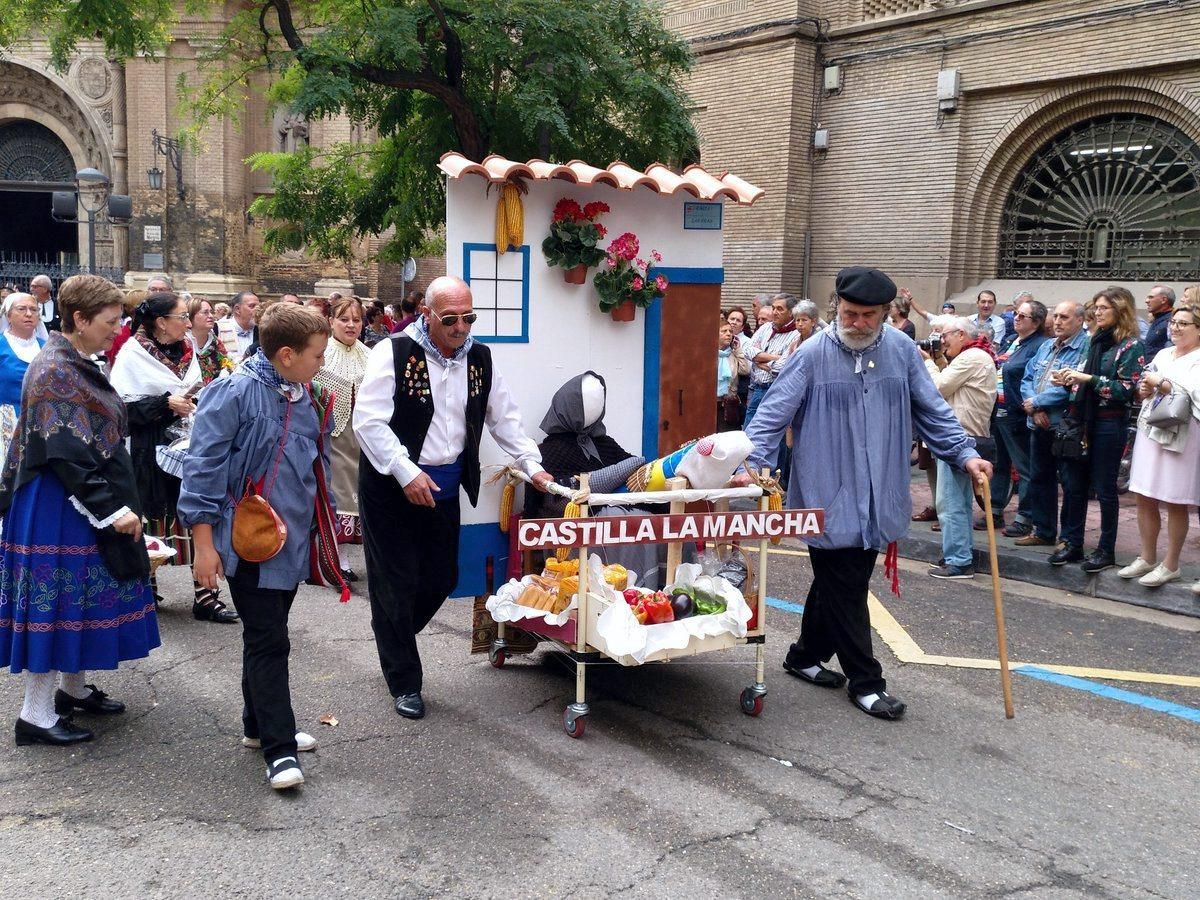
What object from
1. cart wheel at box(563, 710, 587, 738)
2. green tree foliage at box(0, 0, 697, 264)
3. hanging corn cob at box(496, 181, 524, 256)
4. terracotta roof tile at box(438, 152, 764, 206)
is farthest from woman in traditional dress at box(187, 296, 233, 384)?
green tree foliage at box(0, 0, 697, 264)

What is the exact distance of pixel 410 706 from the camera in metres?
4.93

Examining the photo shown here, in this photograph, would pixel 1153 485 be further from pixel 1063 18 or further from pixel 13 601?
pixel 1063 18

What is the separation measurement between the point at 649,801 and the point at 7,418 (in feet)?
16.0

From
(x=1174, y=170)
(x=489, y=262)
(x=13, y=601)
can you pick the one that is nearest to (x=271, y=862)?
(x=13, y=601)

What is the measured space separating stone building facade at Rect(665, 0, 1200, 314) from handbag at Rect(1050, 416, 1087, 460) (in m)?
6.18

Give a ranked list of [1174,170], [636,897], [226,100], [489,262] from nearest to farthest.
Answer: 1. [636,897]
2. [489,262]
3. [1174,170]
4. [226,100]

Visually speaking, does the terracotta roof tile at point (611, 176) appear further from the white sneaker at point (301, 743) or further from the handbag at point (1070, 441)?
the handbag at point (1070, 441)

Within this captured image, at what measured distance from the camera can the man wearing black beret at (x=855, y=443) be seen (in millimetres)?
5012

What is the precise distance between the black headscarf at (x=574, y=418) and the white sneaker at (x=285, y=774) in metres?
2.09

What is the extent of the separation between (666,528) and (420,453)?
110 centimetres

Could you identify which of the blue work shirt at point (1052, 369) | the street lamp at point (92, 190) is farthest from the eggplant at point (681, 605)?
the street lamp at point (92, 190)

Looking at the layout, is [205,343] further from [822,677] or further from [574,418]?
[822,677]

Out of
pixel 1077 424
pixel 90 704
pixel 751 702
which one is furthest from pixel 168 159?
pixel 751 702

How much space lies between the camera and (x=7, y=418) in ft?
22.3
